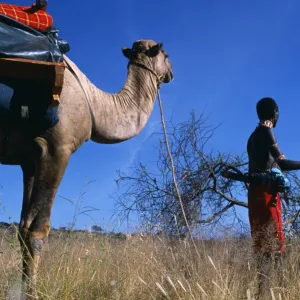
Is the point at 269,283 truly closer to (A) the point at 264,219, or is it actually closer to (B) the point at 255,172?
(A) the point at 264,219

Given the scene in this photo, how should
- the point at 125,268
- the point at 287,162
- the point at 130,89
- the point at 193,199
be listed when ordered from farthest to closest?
the point at 193,199 < the point at 130,89 < the point at 125,268 < the point at 287,162

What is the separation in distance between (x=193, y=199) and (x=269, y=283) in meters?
5.97

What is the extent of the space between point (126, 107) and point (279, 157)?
175 centimetres

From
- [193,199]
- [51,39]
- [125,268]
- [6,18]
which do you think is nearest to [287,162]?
[125,268]

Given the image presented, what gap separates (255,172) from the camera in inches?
206

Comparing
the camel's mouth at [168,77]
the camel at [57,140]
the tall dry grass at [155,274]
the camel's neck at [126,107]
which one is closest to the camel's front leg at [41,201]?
the camel at [57,140]

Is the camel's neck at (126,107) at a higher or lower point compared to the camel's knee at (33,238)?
higher

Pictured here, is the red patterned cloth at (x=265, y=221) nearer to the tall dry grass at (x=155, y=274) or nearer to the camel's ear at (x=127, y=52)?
the tall dry grass at (x=155, y=274)

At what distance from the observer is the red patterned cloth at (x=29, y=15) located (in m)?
4.84

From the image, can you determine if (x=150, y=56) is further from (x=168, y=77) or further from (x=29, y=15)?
(x=29, y=15)

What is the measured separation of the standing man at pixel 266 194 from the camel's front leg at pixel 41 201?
5.82 feet

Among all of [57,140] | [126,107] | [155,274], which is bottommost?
[155,274]

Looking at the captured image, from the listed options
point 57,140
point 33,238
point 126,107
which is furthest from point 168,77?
point 33,238

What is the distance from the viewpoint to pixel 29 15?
16.3ft
